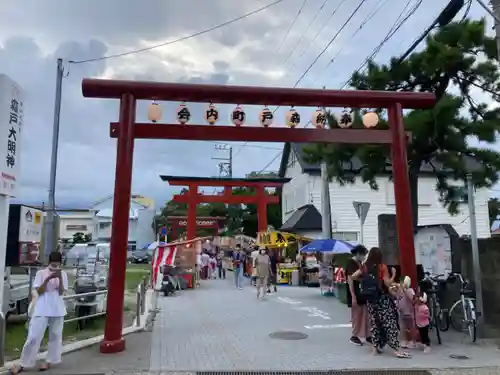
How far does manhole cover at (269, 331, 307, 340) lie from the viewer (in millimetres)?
9500

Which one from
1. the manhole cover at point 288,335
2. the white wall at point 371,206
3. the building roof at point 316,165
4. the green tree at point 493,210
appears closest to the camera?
the manhole cover at point 288,335

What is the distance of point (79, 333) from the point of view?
1040cm

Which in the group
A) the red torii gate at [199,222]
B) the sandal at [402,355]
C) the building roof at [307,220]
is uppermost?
the red torii gate at [199,222]

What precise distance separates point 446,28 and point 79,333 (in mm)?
11084

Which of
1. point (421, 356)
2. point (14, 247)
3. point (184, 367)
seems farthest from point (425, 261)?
point (14, 247)

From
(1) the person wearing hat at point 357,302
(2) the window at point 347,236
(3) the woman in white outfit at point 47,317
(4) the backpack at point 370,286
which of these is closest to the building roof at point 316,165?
(2) the window at point 347,236

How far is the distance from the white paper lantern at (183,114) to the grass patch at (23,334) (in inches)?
192

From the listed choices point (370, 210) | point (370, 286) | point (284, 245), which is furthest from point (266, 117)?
point (370, 210)

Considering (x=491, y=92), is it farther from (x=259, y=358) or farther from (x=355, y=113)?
(x=259, y=358)

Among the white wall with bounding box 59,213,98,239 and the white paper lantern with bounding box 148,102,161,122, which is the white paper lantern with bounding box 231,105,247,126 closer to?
the white paper lantern with bounding box 148,102,161,122

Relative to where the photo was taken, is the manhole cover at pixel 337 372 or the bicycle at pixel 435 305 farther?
the bicycle at pixel 435 305

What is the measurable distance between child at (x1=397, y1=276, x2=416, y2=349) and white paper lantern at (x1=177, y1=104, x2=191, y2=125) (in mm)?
5204

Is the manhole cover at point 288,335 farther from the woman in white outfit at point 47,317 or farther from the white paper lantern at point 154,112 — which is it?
the white paper lantern at point 154,112

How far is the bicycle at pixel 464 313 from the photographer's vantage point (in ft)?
29.6
